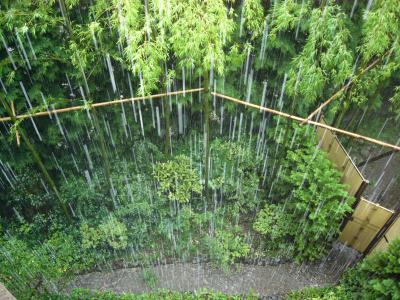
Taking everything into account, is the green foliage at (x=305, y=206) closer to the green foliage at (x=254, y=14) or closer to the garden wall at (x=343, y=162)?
the garden wall at (x=343, y=162)

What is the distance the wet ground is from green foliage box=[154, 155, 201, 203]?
1.61m

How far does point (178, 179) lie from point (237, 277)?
100 inches

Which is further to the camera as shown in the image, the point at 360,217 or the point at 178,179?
the point at 178,179

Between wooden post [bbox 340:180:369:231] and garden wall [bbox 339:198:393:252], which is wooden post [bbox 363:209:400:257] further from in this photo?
wooden post [bbox 340:180:369:231]

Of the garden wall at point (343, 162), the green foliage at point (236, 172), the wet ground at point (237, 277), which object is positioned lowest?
the wet ground at point (237, 277)

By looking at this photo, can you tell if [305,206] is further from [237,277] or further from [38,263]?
[38,263]

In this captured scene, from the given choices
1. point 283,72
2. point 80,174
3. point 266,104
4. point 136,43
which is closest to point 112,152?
point 80,174

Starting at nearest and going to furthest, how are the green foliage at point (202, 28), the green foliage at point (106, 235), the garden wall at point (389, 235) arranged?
the green foliage at point (202, 28)
the garden wall at point (389, 235)
the green foliage at point (106, 235)

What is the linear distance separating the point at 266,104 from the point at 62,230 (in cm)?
572

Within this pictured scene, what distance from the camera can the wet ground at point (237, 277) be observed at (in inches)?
234

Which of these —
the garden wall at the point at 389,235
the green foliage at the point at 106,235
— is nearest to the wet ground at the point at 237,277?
the green foliage at the point at 106,235

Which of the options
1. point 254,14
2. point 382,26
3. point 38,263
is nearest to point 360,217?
point 382,26

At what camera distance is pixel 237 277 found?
615cm

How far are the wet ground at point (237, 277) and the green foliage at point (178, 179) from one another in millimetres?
1611
